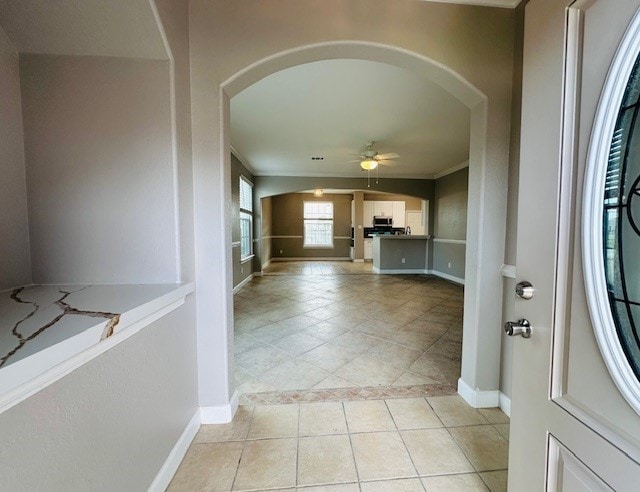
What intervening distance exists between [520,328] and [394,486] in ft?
3.17

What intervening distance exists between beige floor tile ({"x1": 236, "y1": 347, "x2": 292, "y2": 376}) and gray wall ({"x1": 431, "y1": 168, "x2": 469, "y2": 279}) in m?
4.82

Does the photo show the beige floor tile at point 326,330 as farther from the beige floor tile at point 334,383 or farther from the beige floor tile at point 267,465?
the beige floor tile at point 267,465

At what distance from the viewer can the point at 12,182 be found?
116cm

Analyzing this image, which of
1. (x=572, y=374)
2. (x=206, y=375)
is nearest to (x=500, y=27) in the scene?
(x=572, y=374)

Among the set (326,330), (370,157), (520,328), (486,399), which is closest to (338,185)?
(370,157)

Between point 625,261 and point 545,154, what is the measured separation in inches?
13.3

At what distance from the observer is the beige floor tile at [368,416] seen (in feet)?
5.17

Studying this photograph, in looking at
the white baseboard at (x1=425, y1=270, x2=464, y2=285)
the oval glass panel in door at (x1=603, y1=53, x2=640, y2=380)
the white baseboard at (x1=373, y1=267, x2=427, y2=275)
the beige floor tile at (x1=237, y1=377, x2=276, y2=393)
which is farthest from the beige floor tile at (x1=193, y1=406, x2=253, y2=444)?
the white baseboard at (x1=373, y1=267, x2=427, y2=275)

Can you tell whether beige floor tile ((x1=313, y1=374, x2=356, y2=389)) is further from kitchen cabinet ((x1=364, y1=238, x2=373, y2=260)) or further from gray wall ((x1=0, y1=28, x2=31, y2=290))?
kitchen cabinet ((x1=364, y1=238, x2=373, y2=260))

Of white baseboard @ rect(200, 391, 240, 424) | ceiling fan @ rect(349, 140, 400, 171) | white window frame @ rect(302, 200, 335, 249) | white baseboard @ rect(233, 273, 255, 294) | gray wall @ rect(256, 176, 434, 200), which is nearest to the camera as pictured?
white baseboard @ rect(200, 391, 240, 424)

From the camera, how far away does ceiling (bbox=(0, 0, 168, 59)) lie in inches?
41.4

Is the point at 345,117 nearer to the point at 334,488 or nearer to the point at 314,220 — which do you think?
the point at 334,488

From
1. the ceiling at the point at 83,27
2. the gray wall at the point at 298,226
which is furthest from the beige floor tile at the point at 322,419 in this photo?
the gray wall at the point at 298,226

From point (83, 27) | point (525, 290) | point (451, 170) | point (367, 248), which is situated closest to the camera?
point (525, 290)
